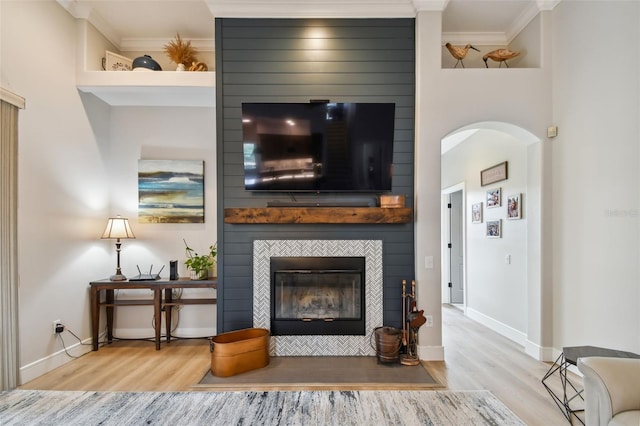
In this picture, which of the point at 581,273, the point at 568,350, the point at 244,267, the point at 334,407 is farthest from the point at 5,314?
the point at 581,273

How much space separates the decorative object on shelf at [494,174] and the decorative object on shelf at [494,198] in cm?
13

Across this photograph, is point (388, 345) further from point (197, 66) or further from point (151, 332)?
point (197, 66)

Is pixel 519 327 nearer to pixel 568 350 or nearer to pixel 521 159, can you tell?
pixel 568 350

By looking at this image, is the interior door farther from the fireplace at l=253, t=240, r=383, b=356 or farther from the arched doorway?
the fireplace at l=253, t=240, r=383, b=356

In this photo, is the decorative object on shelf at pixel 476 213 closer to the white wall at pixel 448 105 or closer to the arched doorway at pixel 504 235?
the arched doorway at pixel 504 235

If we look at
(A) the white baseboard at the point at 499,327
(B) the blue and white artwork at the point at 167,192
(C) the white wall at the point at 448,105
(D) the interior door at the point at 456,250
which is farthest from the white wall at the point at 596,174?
(B) the blue and white artwork at the point at 167,192

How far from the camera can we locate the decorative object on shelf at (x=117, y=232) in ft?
12.3

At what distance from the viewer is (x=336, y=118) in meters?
3.32

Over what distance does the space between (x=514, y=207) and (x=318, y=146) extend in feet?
8.36

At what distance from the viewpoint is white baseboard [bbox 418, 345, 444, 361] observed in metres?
3.34

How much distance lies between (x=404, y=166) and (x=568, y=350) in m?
2.06

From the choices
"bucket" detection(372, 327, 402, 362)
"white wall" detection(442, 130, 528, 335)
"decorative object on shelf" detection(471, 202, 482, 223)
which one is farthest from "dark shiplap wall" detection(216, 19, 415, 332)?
"decorative object on shelf" detection(471, 202, 482, 223)

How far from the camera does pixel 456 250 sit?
6.29 meters

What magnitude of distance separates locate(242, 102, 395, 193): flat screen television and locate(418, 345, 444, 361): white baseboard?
1.67m
